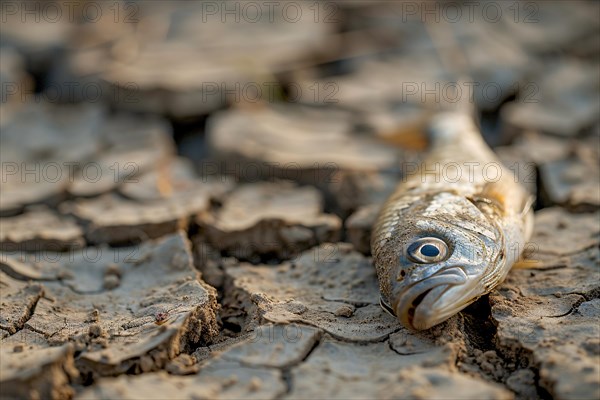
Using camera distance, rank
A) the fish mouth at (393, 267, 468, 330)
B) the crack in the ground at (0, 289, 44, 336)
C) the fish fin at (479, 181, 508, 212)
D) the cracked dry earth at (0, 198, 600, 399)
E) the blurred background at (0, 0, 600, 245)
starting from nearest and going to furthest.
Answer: the cracked dry earth at (0, 198, 600, 399) < the fish mouth at (393, 267, 468, 330) < the crack in the ground at (0, 289, 44, 336) < the fish fin at (479, 181, 508, 212) < the blurred background at (0, 0, 600, 245)

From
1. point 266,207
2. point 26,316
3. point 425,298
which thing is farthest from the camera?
point 266,207

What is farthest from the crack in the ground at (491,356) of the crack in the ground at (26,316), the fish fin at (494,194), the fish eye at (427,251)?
the crack in the ground at (26,316)

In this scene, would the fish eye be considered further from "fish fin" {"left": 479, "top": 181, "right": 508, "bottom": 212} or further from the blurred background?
the blurred background

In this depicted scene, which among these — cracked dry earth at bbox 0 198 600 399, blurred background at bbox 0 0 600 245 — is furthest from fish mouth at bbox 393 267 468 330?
blurred background at bbox 0 0 600 245

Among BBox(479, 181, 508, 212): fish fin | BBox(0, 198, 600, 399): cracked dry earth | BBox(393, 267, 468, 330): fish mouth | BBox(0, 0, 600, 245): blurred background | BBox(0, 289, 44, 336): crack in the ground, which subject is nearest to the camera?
BBox(0, 198, 600, 399): cracked dry earth

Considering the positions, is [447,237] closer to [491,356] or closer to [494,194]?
[491,356]

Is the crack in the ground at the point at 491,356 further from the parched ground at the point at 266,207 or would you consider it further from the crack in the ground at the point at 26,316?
the crack in the ground at the point at 26,316

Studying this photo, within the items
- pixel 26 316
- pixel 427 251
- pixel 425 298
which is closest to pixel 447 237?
pixel 427 251
